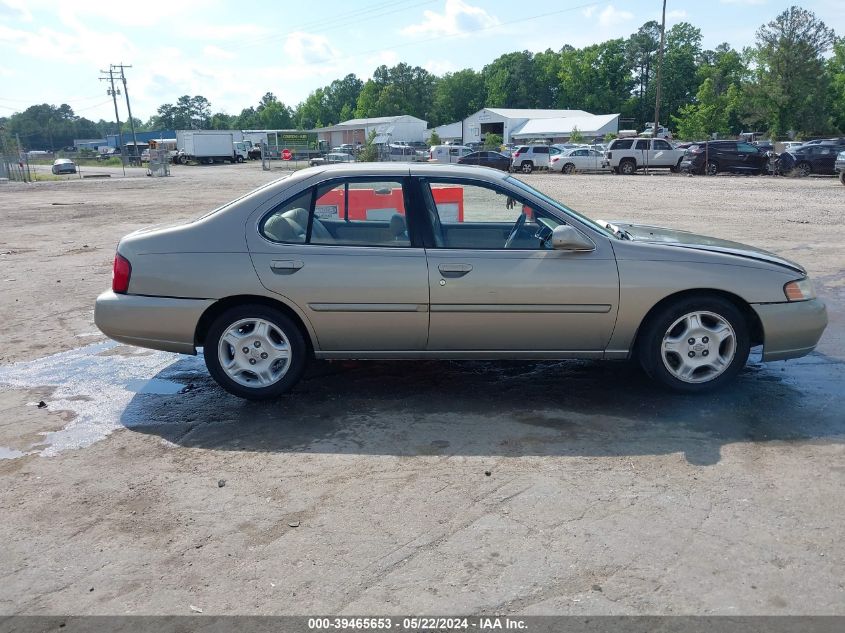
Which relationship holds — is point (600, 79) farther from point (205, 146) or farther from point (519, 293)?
point (519, 293)

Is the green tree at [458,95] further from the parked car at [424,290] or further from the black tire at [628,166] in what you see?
the parked car at [424,290]

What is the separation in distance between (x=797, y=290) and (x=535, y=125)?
7475 centimetres

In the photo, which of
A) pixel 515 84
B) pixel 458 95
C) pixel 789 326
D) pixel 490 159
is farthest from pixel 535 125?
pixel 789 326

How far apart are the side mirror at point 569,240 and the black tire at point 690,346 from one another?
0.71 metres

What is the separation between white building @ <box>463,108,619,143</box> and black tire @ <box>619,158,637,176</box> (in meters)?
34.4

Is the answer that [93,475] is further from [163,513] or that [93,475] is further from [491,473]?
[491,473]

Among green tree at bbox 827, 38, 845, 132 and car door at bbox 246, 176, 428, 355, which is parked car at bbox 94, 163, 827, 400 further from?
green tree at bbox 827, 38, 845, 132

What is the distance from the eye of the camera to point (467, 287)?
479cm

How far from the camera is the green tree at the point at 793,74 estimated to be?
2309 inches

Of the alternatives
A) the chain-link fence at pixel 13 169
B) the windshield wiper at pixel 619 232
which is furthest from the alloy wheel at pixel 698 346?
the chain-link fence at pixel 13 169

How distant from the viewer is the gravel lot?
A: 9.71ft

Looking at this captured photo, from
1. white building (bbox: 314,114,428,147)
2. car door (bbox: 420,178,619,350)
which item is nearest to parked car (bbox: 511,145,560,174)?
Result: car door (bbox: 420,178,619,350)

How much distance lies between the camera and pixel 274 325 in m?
4.91

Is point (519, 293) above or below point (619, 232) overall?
below
